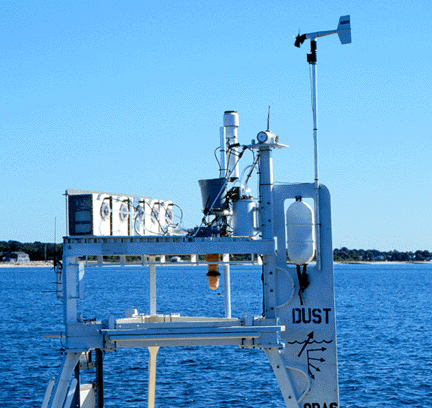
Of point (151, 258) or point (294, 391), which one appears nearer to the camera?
point (294, 391)

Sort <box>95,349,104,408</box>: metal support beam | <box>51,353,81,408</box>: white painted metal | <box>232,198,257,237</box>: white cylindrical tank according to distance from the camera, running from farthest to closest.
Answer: <box>95,349,104,408</box>: metal support beam < <box>232,198,257,237</box>: white cylindrical tank < <box>51,353,81,408</box>: white painted metal

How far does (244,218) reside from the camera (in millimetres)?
16734

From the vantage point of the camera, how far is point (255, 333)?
1578cm

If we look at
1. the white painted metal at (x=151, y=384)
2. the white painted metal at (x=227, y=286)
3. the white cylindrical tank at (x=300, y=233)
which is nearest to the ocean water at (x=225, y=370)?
the white painted metal at (x=151, y=384)

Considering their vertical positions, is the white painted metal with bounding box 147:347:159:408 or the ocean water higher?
the white painted metal with bounding box 147:347:159:408

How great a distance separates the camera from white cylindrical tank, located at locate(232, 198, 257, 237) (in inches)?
657

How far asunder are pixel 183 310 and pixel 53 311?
52.4ft

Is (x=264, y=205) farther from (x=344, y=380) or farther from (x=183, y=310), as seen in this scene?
(x=183, y=310)

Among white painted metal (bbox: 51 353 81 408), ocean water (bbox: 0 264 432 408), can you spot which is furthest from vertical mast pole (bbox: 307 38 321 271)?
ocean water (bbox: 0 264 432 408)

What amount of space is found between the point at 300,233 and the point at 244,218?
1.30 m

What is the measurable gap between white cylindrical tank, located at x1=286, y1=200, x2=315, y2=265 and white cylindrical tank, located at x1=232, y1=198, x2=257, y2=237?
822 mm

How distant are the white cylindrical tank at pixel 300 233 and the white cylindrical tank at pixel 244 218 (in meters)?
0.82

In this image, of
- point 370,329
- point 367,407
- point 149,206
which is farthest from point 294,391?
point 370,329

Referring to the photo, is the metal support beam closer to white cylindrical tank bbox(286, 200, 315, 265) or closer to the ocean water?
white cylindrical tank bbox(286, 200, 315, 265)
